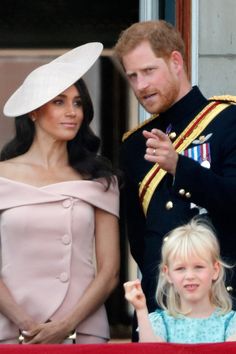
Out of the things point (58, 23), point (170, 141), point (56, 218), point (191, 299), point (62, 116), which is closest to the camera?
point (191, 299)

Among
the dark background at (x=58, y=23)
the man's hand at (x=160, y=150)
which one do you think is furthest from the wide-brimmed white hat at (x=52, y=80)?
the dark background at (x=58, y=23)

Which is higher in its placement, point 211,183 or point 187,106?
point 187,106

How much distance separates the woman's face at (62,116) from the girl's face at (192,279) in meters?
0.80

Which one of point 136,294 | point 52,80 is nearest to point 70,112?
point 52,80

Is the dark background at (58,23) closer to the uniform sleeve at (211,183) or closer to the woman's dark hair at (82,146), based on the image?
the woman's dark hair at (82,146)

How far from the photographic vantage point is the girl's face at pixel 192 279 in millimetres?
5672

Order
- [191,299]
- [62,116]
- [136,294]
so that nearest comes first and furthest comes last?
[136,294], [191,299], [62,116]

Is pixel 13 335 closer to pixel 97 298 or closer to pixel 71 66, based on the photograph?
pixel 97 298

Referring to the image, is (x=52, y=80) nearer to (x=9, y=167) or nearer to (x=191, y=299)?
(x=9, y=167)

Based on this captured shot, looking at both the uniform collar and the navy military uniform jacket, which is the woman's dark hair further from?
the uniform collar

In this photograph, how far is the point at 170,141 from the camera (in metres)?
5.90

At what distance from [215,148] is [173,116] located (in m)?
0.27

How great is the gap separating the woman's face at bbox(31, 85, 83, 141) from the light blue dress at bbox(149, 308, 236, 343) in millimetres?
905

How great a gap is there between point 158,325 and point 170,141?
647 millimetres
